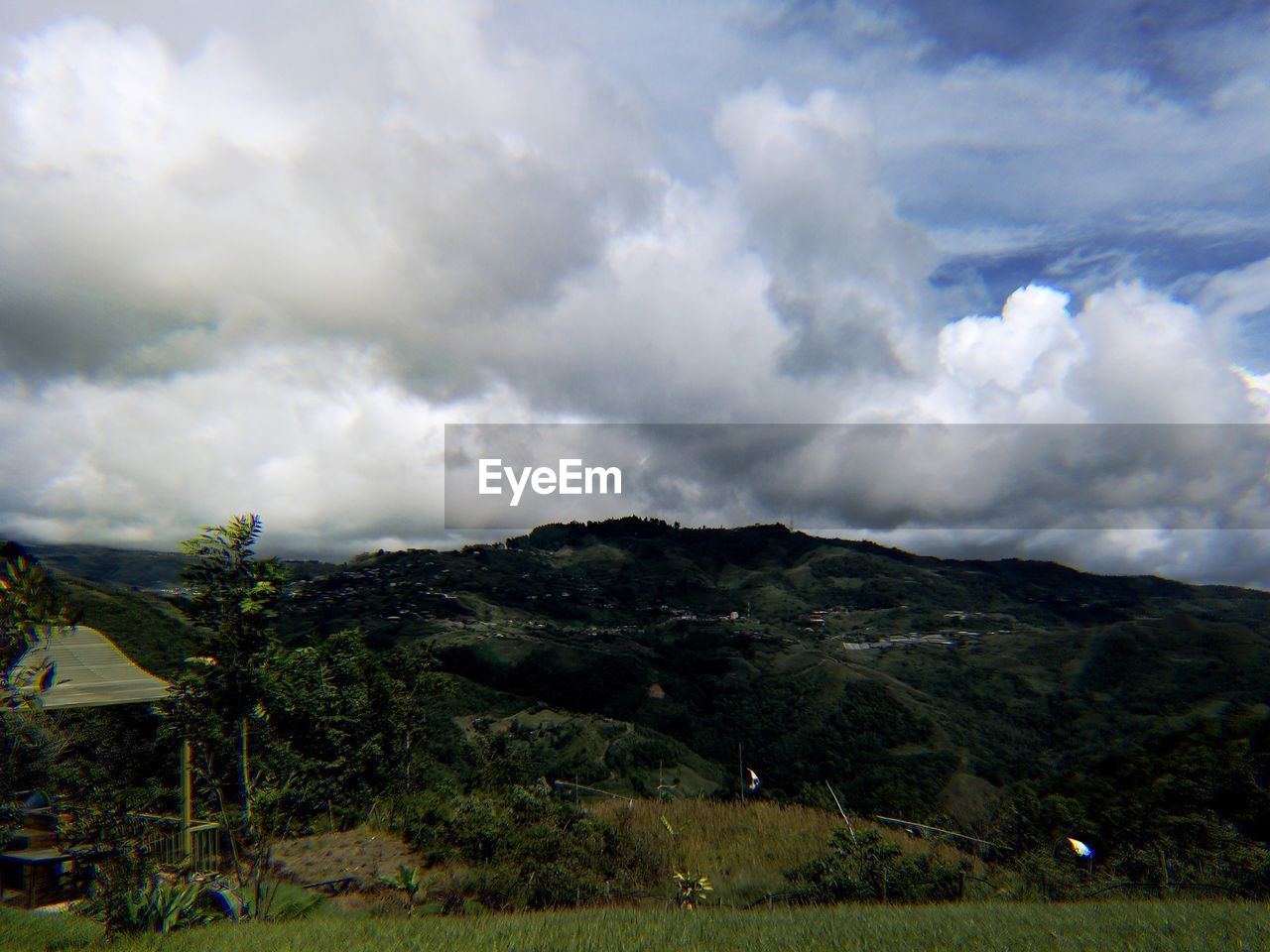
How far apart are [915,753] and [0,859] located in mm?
114425

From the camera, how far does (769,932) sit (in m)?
6.62

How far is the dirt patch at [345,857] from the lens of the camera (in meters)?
13.9

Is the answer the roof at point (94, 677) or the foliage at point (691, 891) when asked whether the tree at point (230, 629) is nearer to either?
the roof at point (94, 677)

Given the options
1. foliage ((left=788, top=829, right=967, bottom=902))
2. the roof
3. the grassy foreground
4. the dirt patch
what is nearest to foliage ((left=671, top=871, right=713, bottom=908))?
foliage ((left=788, top=829, right=967, bottom=902))

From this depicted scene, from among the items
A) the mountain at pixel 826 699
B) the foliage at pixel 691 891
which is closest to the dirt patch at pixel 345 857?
the foliage at pixel 691 891

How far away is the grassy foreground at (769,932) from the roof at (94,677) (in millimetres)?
3722

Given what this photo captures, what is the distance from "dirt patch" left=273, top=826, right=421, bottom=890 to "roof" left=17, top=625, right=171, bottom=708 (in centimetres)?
551

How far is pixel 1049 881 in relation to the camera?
11180 millimetres

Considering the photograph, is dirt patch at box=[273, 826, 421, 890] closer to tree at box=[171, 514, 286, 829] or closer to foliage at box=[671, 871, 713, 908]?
tree at box=[171, 514, 286, 829]

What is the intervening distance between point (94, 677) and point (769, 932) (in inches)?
553

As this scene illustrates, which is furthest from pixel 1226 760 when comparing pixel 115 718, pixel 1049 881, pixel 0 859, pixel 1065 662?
pixel 1065 662

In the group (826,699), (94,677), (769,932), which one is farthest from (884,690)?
(94,677)

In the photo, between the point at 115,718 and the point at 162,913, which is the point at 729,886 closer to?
the point at 162,913

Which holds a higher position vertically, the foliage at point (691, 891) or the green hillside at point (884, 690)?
the foliage at point (691, 891)
